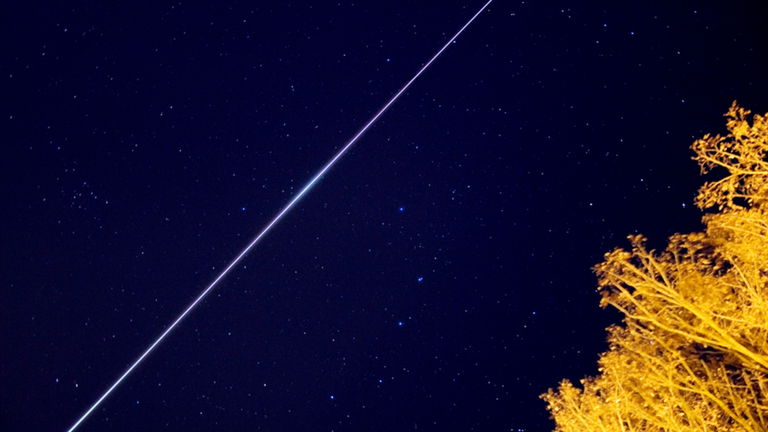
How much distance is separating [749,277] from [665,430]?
1.82 m

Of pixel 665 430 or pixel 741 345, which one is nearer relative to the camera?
pixel 741 345

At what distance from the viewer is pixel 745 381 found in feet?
16.3

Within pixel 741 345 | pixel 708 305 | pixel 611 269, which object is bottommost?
pixel 741 345

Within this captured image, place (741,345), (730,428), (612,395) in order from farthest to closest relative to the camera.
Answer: (612,395) → (730,428) → (741,345)

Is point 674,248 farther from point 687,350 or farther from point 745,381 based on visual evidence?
point 745,381

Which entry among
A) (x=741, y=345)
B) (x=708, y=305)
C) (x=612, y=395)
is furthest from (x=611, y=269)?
(x=612, y=395)

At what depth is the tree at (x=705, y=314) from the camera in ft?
14.5

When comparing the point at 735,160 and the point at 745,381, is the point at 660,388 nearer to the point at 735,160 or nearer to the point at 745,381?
the point at 745,381

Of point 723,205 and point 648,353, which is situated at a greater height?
point 723,205

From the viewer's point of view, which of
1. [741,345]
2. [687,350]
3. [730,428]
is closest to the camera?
[741,345]

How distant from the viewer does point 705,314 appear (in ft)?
14.6

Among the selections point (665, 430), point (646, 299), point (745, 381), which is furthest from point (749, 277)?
point (665, 430)

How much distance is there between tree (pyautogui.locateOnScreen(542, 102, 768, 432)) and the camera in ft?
14.5

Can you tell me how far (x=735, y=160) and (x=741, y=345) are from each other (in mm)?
1591
